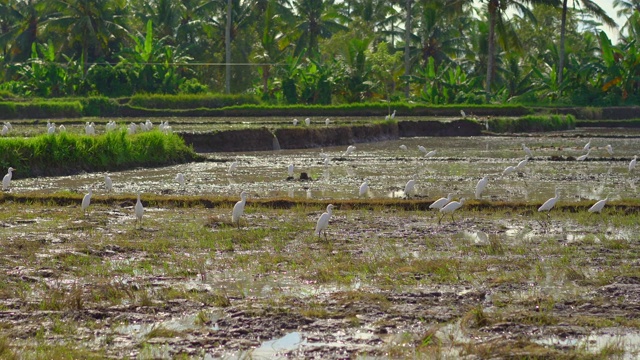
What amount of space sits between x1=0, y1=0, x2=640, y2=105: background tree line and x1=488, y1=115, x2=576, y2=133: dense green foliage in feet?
11.5

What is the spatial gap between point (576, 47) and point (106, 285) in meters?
46.1

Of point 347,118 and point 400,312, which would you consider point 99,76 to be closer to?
point 347,118

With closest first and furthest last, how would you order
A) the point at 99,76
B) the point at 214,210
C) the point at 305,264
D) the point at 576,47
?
the point at 305,264 < the point at 214,210 < the point at 99,76 < the point at 576,47

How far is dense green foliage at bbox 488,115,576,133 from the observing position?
32.6m

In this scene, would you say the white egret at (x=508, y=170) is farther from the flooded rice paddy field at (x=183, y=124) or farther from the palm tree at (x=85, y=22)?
the palm tree at (x=85, y=22)

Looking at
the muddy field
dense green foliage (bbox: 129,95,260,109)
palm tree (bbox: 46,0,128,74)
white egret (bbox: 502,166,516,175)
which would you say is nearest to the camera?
the muddy field

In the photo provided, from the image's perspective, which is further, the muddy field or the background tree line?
the background tree line

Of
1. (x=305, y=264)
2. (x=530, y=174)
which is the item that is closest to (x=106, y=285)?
(x=305, y=264)

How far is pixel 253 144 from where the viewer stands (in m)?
25.0

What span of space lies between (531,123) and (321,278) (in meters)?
26.7

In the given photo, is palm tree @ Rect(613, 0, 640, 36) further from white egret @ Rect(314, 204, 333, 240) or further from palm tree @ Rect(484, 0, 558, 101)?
white egret @ Rect(314, 204, 333, 240)

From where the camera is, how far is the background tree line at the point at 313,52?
36688 mm

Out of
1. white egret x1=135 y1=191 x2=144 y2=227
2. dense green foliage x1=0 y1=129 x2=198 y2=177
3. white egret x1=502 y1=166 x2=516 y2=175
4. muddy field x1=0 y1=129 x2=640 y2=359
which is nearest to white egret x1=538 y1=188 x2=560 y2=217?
muddy field x1=0 y1=129 x2=640 y2=359

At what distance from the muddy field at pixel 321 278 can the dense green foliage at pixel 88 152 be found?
7.70 feet
